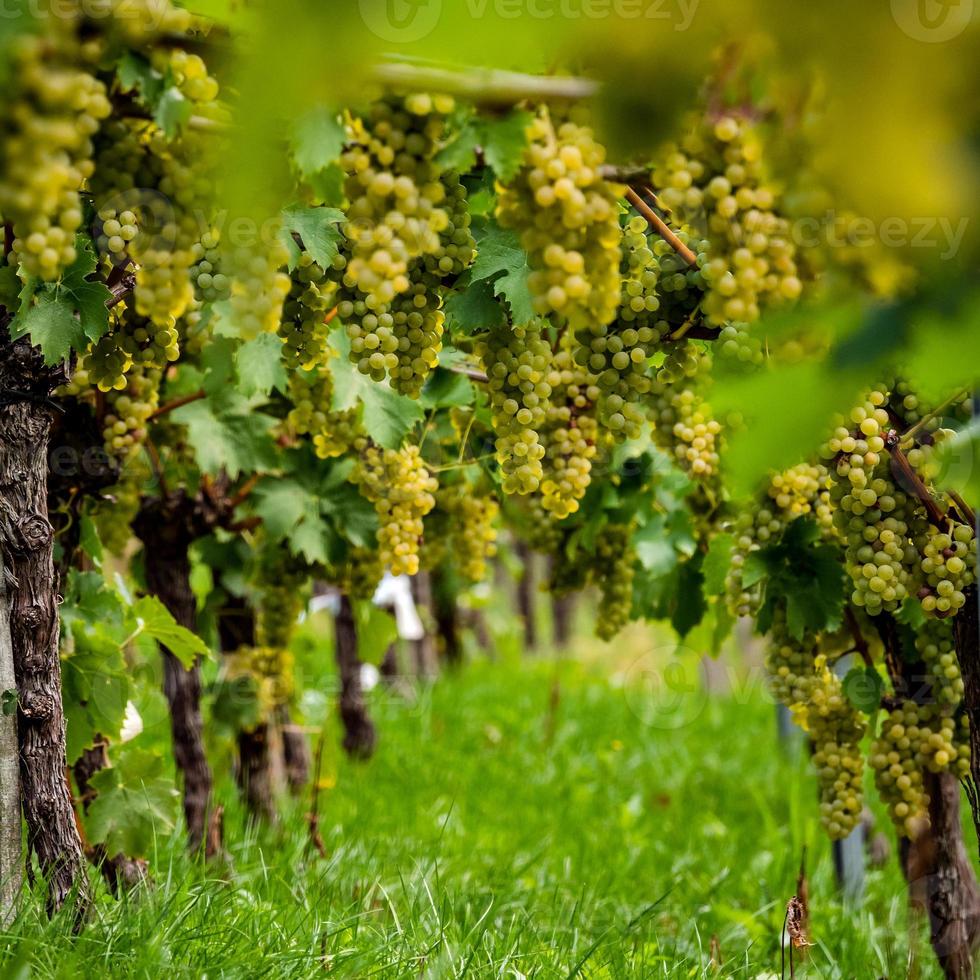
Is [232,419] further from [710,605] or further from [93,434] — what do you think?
[710,605]

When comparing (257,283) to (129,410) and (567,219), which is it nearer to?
(567,219)

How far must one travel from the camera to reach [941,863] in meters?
2.61

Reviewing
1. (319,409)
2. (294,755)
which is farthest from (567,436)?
(294,755)

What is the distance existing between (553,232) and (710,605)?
2444mm

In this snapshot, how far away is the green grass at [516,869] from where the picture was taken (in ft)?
6.57

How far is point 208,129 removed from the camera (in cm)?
137

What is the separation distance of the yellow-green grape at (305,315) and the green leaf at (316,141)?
497mm

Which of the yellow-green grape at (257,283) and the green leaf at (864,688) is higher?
the yellow-green grape at (257,283)

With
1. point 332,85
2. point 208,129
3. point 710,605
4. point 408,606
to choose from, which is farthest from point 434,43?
point 408,606

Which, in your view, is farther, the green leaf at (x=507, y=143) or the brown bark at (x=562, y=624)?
the brown bark at (x=562, y=624)

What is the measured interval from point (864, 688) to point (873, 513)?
705 millimetres

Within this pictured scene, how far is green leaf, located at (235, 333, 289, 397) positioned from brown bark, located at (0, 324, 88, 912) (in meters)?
0.58

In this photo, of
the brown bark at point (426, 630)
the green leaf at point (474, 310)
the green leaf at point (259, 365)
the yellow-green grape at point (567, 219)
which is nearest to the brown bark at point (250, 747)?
the green leaf at point (259, 365)

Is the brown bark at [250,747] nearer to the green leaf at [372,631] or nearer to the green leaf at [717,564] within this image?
the green leaf at [372,631]
